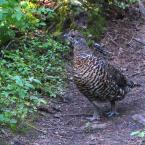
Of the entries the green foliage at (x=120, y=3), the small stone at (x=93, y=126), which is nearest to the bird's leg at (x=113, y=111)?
the small stone at (x=93, y=126)

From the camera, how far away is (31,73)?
8.31 meters

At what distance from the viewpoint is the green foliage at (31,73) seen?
20.9 feet

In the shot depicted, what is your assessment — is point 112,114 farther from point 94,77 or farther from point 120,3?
point 120,3

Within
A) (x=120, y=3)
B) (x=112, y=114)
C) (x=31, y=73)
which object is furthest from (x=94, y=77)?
(x=120, y=3)

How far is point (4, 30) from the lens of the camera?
9.02 m

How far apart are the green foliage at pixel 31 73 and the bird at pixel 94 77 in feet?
2.42

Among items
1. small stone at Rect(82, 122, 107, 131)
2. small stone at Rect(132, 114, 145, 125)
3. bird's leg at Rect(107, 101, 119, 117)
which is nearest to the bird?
bird's leg at Rect(107, 101, 119, 117)

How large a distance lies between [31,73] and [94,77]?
1.77 metres

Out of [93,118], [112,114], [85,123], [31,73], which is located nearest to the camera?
[85,123]

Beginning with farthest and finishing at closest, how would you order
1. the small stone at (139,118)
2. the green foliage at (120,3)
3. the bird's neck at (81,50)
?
the green foliage at (120,3), the bird's neck at (81,50), the small stone at (139,118)

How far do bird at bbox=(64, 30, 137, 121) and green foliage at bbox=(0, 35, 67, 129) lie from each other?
0.74 meters

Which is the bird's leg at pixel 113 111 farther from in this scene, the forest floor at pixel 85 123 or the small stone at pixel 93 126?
the small stone at pixel 93 126

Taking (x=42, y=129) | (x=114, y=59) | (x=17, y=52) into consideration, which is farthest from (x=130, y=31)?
(x=42, y=129)

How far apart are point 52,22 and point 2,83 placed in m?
4.33
